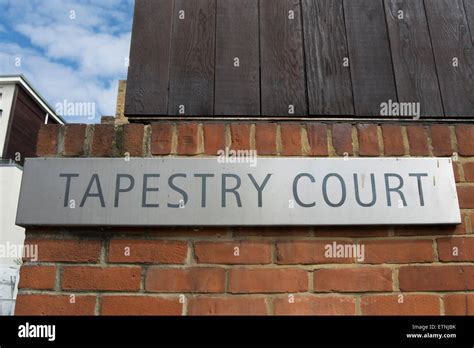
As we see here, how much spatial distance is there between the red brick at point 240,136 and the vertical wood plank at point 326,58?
27 centimetres

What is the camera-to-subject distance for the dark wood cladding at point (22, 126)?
38.9 feet

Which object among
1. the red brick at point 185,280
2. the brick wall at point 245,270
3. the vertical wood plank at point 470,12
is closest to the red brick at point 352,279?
the brick wall at point 245,270

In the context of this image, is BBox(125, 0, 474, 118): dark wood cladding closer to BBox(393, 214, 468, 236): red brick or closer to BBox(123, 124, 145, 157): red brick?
BBox(123, 124, 145, 157): red brick

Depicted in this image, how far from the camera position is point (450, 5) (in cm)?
170

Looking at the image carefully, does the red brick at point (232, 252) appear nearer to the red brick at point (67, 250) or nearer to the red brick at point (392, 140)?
the red brick at point (67, 250)

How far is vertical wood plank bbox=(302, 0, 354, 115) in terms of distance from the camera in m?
1.49

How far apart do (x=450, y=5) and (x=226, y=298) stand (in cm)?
152

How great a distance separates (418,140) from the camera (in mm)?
1388

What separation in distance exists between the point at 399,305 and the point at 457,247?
278 mm

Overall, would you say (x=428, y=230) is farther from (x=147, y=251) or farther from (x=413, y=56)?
(x=147, y=251)

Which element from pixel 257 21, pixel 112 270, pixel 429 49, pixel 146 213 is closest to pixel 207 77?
pixel 257 21

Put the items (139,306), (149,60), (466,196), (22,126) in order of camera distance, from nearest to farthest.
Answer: (139,306), (466,196), (149,60), (22,126)

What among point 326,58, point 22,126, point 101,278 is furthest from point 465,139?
point 22,126
